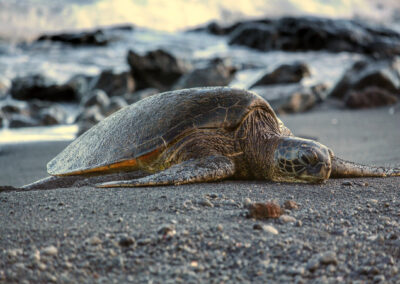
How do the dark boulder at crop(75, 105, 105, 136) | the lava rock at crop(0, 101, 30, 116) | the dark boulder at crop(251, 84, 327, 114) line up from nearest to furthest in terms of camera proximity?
the dark boulder at crop(75, 105, 105, 136) → the dark boulder at crop(251, 84, 327, 114) → the lava rock at crop(0, 101, 30, 116)

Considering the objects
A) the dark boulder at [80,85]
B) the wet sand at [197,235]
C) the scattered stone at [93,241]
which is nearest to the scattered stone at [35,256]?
the wet sand at [197,235]

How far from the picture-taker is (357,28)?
102 feet

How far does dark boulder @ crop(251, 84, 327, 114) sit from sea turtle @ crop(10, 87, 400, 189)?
6424 millimetres

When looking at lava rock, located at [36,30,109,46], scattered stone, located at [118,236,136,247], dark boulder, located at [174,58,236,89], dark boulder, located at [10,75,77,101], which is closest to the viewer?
scattered stone, located at [118,236,136,247]

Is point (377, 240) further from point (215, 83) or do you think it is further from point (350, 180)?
point (215, 83)

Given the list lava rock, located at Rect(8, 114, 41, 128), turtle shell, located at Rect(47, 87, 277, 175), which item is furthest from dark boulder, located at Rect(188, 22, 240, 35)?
turtle shell, located at Rect(47, 87, 277, 175)

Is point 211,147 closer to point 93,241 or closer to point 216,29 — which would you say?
point 93,241

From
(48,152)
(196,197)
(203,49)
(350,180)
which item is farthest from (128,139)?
(203,49)

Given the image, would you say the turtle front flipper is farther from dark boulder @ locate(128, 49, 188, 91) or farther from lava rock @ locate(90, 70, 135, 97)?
dark boulder @ locate(128, 49, 188, 91)

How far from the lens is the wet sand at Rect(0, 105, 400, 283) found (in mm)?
1624

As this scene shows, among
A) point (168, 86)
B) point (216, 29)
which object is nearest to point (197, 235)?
point (168, 86)

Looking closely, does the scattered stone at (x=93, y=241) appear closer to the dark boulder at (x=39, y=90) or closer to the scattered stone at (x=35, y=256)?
the scattered stone at (x=35, y=256)

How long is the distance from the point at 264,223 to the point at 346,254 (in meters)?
0.45

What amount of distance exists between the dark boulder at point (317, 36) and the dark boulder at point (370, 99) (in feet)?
59.8
